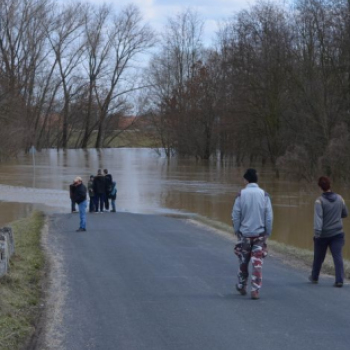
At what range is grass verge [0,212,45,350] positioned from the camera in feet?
22.6

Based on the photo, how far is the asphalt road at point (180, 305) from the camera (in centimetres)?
666

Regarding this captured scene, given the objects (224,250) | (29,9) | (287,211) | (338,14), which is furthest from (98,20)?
(224,250)

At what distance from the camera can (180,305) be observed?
8133mm

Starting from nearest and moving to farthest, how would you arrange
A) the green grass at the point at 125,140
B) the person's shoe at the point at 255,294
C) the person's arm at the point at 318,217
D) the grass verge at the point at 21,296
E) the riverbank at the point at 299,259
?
the grass verge at the point at 21,296, the person's shoe at the point at 255,294, the person's arm at the point at 318,217, the riverbank at the point at 299,259, the green grass at the point at 125,140

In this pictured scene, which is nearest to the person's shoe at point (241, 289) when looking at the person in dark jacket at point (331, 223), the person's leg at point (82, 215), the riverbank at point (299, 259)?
the person in dark jacket at point (331, 223)

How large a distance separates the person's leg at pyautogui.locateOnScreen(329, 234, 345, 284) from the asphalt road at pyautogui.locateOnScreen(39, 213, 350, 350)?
8.3 inches

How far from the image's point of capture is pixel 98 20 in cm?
9275

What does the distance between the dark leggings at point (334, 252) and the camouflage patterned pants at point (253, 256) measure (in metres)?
1.47

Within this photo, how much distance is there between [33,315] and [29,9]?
2980 inches

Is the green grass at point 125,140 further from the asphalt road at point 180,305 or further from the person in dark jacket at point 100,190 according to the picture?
the asphalt road at point 180,305

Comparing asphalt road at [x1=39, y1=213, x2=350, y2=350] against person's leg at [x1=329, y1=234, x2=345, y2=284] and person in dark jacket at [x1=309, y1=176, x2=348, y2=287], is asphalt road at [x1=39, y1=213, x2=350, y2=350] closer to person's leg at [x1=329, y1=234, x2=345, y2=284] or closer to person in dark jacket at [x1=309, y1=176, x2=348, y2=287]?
person's leg at [x1=329, y1=234, x2=345, y2=284]

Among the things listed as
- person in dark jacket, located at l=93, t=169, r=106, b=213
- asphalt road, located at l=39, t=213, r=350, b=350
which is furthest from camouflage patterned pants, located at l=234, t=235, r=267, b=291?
person in dark jacket, located at l=93, t=169, r=106, b=213

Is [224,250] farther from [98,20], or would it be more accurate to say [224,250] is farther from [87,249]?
[98,20]

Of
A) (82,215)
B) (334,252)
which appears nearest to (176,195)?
(82,215)
